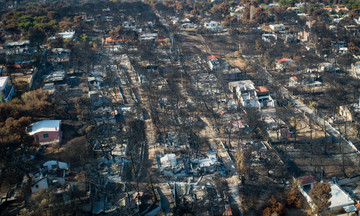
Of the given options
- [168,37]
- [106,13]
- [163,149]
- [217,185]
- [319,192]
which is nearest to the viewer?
[319,192]

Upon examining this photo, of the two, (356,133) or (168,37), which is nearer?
(356,133)

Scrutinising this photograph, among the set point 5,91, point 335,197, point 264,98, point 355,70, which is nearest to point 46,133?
point 5,91

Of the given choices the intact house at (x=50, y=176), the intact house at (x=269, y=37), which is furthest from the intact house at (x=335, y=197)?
the intact house at (x=269, y=37)

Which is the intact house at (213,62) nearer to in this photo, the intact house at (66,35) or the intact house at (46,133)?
the intact house at (46,133)

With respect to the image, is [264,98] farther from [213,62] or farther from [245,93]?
[213,62]

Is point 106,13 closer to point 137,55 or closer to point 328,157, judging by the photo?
point 137,55

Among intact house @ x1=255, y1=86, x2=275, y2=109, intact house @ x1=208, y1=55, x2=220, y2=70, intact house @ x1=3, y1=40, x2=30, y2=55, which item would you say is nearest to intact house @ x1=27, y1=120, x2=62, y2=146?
intact house @ x1=255, y1=86, x2=275, y2=109

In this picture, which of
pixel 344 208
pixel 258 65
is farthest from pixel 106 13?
pixel 344 208

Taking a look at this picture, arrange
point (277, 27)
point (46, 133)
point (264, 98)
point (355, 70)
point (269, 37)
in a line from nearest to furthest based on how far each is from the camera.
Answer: point (46, 133)
point (264, 98)
point (355, 70)
point (269, 37)
point (277, 27)
